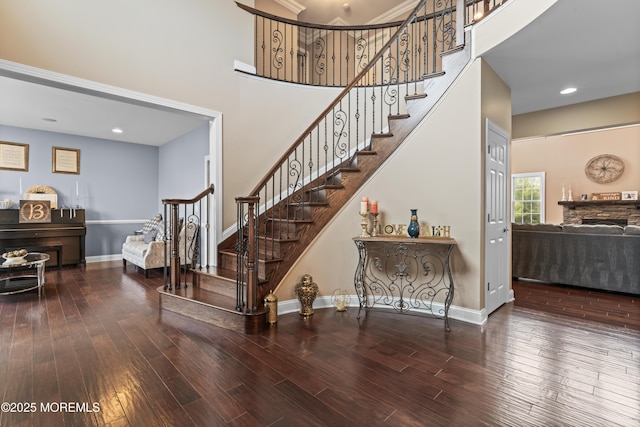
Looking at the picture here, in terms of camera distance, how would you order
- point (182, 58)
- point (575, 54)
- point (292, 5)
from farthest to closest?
point (292, 5) < point (182, 58) < point (575, 54)

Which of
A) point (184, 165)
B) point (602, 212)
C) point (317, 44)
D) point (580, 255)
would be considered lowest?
point (580, 255)

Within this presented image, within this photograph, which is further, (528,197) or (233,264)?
(528,197)

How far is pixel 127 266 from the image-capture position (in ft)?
20.0

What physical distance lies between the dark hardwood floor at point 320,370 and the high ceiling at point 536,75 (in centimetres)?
253

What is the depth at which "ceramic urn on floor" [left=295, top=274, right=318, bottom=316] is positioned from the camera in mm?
3199

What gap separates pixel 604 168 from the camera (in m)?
7.55

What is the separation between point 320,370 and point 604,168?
31.1 feet

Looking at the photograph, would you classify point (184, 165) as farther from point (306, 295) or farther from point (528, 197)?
point (528, 197)

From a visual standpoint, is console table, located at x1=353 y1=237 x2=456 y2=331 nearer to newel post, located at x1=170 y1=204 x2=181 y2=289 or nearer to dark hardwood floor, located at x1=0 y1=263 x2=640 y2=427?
dark hardwood floor, located at x1=0 y1=263 x2=640 y2=427

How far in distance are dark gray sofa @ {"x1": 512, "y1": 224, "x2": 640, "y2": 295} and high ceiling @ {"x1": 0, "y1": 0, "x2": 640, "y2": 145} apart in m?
1.98

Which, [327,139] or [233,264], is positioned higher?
[327,139]

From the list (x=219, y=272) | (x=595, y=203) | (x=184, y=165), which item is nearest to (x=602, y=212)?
(x=595, y=203)

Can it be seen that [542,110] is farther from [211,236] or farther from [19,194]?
[19,194]

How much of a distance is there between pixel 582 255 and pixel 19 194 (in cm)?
1015
